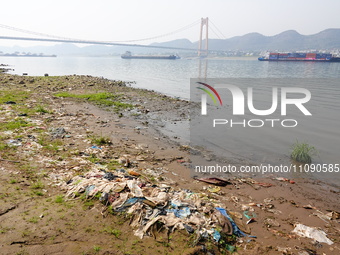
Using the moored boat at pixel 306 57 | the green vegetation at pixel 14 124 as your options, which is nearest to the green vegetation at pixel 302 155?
the green vegetation at pixel 14 124

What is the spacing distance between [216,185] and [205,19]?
420 feet

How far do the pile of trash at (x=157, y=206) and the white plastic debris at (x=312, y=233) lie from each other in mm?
1016

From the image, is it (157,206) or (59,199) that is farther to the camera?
(59,199)

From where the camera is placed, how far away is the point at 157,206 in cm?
435

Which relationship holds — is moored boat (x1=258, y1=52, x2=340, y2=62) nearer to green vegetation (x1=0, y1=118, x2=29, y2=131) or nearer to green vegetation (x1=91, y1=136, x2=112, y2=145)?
green vegetation (x1=91, y1=136, x2=112, y2=145)

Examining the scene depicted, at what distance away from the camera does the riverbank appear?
3.81 metres

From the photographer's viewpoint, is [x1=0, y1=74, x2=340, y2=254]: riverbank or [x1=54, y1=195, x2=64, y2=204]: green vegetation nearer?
[x1=0, y1=74, x2=340, y2=254]: riverbank

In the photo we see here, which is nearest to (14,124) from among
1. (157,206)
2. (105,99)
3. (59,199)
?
(59,199)

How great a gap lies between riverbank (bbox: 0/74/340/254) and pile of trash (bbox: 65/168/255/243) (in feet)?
0.07

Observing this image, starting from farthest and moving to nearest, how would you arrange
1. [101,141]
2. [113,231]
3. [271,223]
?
[101,141], [271,223], [113,231]

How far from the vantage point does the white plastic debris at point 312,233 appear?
435 centimetres

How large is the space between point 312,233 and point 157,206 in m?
2.76

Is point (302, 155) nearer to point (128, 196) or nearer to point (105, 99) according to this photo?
point (128, 196)

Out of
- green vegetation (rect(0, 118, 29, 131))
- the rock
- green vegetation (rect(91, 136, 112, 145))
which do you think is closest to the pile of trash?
the rock
